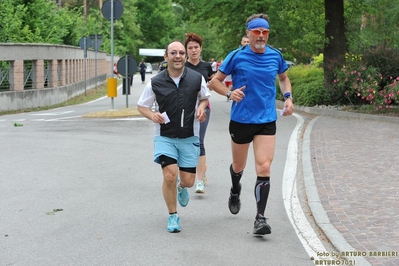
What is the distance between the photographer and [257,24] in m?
7.20

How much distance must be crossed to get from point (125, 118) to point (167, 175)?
13453 millimetres

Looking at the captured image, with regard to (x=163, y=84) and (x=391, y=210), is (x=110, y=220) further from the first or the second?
(x=391, y=210)

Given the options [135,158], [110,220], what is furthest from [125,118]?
[110,220]

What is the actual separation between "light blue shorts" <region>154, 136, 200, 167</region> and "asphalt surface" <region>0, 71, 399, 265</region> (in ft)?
2.48

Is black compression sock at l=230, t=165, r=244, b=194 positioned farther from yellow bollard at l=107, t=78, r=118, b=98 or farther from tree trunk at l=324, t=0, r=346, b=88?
tree trunk at l=324, t=0, r=346, b=88

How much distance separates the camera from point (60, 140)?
50.1 ft

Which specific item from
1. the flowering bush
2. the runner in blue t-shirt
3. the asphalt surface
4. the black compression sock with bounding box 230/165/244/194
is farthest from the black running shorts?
the flowering bush

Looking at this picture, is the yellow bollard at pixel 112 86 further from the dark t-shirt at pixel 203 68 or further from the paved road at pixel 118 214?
the dark t-shirt at pixel 203 68

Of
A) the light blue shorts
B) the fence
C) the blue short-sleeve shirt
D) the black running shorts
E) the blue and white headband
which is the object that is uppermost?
the blue and white headband

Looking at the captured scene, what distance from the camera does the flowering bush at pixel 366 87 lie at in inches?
766

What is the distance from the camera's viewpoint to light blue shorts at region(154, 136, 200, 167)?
7.25 metres

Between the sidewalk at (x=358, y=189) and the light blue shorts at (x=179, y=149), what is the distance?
137 cm

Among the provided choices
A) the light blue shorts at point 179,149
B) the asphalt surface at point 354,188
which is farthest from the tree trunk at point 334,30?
the light blue shorts at point 179,149

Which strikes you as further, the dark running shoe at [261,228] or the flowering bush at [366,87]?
the flowering bush at [366,87]
